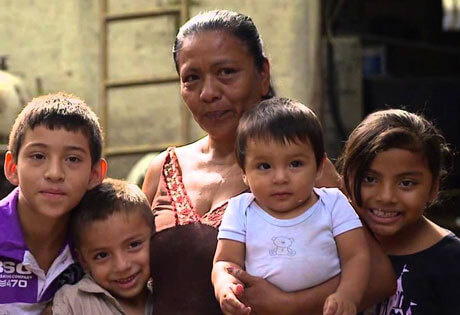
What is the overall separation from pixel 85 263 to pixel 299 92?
534 cm

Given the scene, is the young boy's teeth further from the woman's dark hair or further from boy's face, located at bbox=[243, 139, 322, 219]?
the woman's dark hair

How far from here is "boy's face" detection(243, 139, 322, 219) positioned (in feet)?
8.91

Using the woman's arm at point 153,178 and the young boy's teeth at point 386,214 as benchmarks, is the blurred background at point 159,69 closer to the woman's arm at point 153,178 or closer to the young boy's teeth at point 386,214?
the woman's arm at point 153,178

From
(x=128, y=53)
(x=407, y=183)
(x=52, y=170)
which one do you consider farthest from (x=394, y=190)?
(x=128, y=53)

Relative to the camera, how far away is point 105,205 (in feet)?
9.70

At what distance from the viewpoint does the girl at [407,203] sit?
2.83 m

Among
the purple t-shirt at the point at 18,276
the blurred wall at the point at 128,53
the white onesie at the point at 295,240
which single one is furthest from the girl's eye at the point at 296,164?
the blurred wall at the point at 128,53

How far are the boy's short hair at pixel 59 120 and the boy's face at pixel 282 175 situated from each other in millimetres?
512

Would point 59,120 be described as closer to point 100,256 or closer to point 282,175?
point 100,256

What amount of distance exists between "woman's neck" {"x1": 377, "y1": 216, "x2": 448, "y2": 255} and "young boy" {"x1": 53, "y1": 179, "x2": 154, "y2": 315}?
77 centimetres

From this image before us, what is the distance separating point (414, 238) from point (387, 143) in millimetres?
318

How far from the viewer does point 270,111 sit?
277cm

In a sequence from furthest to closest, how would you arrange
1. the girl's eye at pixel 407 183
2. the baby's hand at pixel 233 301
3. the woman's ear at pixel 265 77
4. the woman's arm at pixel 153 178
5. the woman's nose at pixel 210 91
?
the woman's arm at pixel 153 178, the woman's ear at pixel 265 77, the woman's nose at pixel 210 91, the girl's eye at pixel 407 183, the baby's hand at pixel 233 301

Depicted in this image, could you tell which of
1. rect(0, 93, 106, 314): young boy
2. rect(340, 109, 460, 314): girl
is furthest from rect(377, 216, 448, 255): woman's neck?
rect(0, 93, 106, 314): young boy
